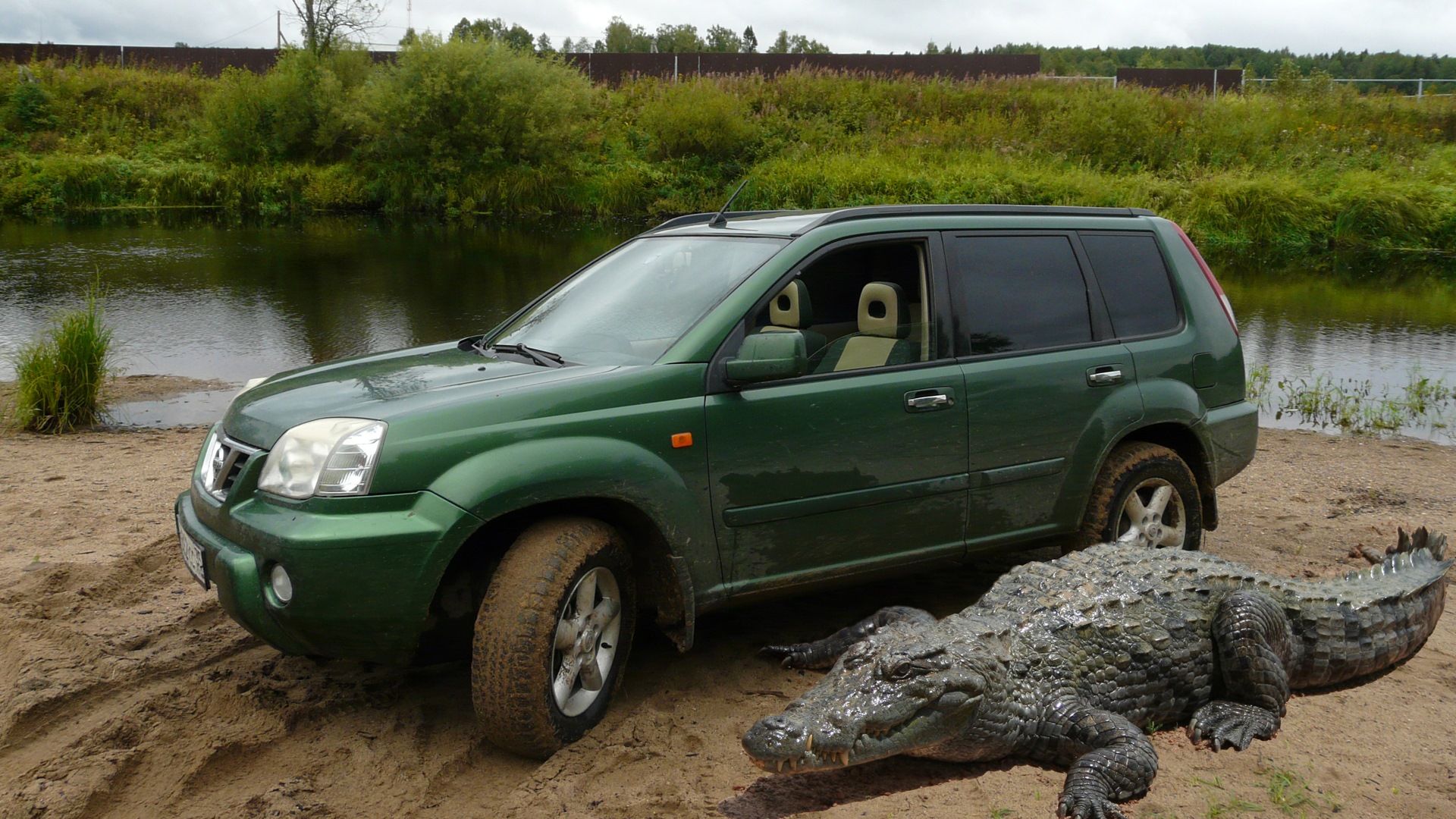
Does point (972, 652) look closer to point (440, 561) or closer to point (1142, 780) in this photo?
point (1142, 780)

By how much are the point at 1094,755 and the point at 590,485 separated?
185 cm

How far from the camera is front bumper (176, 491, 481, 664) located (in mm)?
3154

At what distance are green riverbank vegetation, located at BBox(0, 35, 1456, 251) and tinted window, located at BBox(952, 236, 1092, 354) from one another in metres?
23.0

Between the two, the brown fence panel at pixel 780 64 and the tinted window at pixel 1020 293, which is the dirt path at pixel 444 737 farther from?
the brown fence panel at pixel 780 64

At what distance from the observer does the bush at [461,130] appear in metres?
33.4

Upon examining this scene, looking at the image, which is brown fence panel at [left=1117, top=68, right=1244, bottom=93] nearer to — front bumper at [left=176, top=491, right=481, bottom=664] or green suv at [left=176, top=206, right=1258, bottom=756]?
green suv at [left=176, top=206, right=1258, bottom=756]

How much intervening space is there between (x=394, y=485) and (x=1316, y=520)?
19.5 feet

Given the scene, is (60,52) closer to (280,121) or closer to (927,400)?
(280,121)

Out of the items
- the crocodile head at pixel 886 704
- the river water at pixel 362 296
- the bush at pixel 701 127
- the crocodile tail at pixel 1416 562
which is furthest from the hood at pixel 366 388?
the bush at pixel 701 127

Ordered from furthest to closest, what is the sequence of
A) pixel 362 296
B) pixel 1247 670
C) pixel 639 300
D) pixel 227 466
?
pixel 362 296
pixel 639 300
pixel 1247 670
pixel 227 466

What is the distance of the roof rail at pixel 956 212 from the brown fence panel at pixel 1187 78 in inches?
1490

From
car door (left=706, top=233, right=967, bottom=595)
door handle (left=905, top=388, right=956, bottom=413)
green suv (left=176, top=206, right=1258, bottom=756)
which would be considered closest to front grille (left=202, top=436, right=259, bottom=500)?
green suv (left=176, top=206, right=1258, bottom=756)

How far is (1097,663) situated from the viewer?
3732 mm

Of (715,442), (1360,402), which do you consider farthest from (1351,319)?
(715,442)
